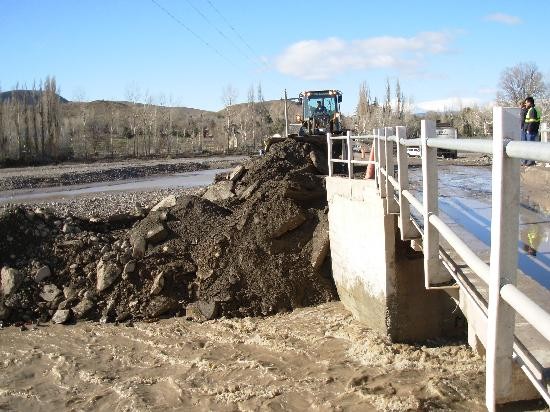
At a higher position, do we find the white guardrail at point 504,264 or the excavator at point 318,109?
the excavator at point 318,109

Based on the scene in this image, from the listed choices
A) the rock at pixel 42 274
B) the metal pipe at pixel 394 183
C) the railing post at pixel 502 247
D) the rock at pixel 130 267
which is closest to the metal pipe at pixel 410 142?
the metal pipe at pixel 394 183

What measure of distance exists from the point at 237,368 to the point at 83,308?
15.0 ft

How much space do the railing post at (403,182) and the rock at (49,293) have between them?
29.1 ft

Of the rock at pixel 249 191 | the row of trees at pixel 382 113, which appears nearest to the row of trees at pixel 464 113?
the row of trees at pixel 382 113

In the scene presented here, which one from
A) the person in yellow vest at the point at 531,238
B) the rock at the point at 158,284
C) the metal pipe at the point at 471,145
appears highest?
the metal pipe at the point at 471,145

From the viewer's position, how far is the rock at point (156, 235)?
1293cm

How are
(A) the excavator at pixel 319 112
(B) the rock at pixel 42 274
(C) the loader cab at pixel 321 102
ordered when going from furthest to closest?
(C) the loader cab at pixel 321 102
(A) the excavator at pixel 319 112
(B) the rock at pixel 42 274

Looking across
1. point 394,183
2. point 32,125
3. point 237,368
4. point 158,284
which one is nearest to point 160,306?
point 158,284

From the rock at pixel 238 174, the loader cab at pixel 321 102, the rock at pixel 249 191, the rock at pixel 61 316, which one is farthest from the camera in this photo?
the loader cab at pixel 321 102

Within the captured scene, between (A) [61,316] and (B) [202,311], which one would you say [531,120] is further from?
(A) [61,316]

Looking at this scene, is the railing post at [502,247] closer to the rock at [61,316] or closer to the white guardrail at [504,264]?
the white guardrail at [504,264]

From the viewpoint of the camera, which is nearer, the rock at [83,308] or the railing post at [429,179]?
the railing post at [429,179]

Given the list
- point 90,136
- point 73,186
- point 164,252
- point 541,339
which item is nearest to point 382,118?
point 90,136

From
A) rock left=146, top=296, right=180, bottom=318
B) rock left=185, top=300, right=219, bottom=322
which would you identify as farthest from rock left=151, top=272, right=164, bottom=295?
rock left=185, top=300, right=219, bottom=322
